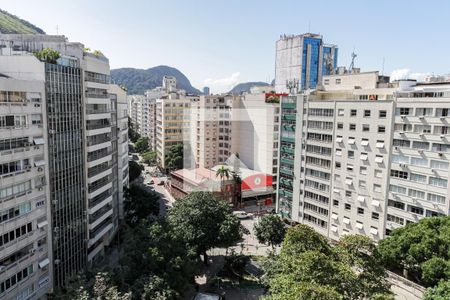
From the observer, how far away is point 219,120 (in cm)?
7725

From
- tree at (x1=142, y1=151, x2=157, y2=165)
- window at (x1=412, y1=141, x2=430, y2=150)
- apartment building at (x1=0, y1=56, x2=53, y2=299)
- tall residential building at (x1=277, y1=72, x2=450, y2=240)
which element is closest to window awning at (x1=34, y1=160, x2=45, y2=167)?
apartment building at (x1=0, y1=56, x2=53, y2=299)

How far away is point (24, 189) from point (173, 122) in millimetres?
60461

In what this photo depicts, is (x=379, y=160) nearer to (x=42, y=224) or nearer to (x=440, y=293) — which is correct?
(x=440, y=293)

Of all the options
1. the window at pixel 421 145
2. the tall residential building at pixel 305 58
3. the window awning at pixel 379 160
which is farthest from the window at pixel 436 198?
the tall residential building at pixel 305 58

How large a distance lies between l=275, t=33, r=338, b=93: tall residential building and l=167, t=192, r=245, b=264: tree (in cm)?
7695

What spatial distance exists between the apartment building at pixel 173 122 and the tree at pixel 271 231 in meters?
44.5

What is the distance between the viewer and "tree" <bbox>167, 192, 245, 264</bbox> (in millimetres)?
37344

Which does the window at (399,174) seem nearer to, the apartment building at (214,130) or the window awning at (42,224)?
the window awning at (42,224)

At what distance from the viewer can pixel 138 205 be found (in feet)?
162

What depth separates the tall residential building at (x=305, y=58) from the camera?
112 m

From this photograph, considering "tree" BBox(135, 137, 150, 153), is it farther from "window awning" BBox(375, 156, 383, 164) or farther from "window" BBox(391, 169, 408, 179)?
"window" BBox(391, 169, 408, 179)

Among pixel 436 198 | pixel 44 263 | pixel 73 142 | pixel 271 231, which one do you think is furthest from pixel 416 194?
pixel 44 263

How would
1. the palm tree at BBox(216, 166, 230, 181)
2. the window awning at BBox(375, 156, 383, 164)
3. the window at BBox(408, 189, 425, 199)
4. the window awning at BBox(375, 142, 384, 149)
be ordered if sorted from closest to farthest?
the window at BBox(408, 189, 425, 199) → the window awning at BBox(375, 142, 384, 149) → the window awning at BBox(375, 156, 383, 164) → the palm tree at BBox(216, 166, 230, 181)

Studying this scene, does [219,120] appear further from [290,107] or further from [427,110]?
[427,110]
